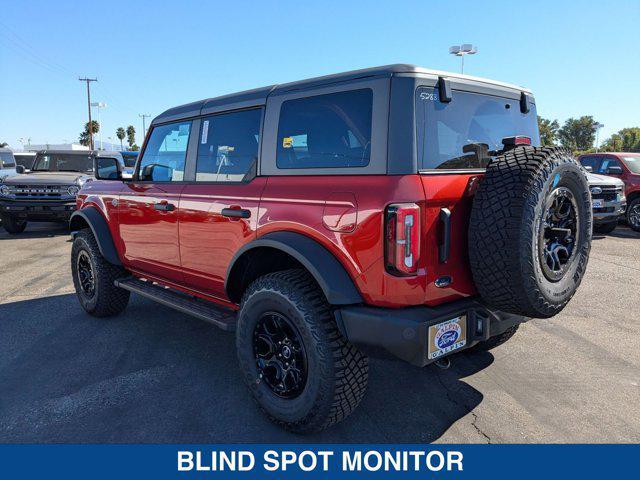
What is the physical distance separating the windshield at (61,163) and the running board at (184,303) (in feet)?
28.8

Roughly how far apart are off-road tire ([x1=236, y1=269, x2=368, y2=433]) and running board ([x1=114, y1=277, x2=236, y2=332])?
524mm

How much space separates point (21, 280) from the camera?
6410 mm

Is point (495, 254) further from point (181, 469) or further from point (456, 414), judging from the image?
point (181, 469)

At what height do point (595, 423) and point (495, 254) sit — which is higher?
point (495, 254)

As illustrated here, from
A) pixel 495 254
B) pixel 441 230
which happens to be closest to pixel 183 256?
pixel 441 230

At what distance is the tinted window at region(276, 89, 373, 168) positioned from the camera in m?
2.54

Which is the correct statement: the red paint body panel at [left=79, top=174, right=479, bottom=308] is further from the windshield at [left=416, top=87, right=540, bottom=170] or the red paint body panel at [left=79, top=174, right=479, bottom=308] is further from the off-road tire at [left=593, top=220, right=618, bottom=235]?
the off-road tire at [left=593, top=220, right=618, bottom=235]

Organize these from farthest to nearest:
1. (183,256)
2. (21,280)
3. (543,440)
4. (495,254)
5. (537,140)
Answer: (21,280)
(183,256)
(537,140)
(543,440)
(495,254)

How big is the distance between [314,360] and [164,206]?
77.7 inches

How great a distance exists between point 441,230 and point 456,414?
1.26m

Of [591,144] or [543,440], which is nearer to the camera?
[543,440]

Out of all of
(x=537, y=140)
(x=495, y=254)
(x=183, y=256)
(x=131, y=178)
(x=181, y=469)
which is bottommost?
(x=181, y=469)

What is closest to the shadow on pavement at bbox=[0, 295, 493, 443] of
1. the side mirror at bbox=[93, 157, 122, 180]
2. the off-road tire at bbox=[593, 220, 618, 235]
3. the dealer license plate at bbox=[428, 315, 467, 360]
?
the dealer license plate at bbox=[428, 315, 467, 360]

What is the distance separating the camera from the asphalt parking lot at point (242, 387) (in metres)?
2.77
